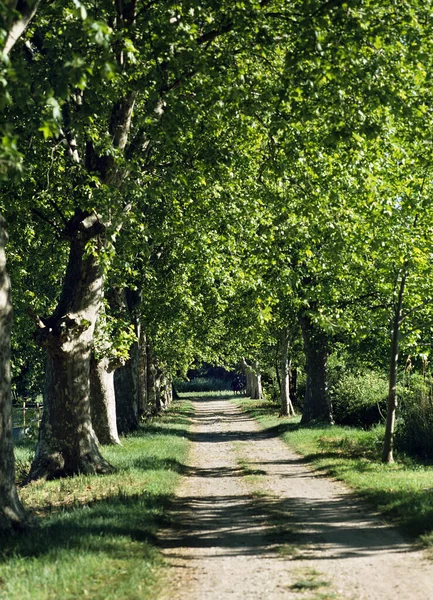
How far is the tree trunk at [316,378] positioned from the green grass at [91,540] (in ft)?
48.2

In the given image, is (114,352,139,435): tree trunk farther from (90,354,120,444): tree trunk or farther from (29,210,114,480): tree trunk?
(29,210,114,480): tree trunk

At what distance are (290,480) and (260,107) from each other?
8206mm

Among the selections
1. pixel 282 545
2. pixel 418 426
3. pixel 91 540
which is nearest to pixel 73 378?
pixel 91 540

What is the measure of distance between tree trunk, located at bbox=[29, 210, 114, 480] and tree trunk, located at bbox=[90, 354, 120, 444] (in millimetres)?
4713

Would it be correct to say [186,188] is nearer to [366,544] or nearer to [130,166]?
[130,166]

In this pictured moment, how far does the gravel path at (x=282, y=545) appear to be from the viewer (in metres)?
7.84

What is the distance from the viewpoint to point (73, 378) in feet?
53.0

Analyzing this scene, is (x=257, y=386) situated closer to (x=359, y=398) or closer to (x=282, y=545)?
(x=359, y=398)

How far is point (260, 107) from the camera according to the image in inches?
499

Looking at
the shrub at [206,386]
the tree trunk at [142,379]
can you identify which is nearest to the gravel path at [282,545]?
the tree trunk at [142,379]

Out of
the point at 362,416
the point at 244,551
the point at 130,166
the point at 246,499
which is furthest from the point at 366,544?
the point at 362,416

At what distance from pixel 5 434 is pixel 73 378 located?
5778 millimetres

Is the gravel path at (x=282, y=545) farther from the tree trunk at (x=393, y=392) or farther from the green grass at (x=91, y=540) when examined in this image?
the tree trunk at (x=393, y=392)

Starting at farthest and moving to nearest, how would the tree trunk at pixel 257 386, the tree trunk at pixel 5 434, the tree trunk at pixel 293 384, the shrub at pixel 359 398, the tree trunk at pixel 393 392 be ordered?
1. the tree trunk at pixel 257 386
2. the tree trunk at pixel 293 384
3. the shrub at pixel 359 398
4. the tree trunk at pixel 393 392
5. the tree trunk at pixel 5 434
